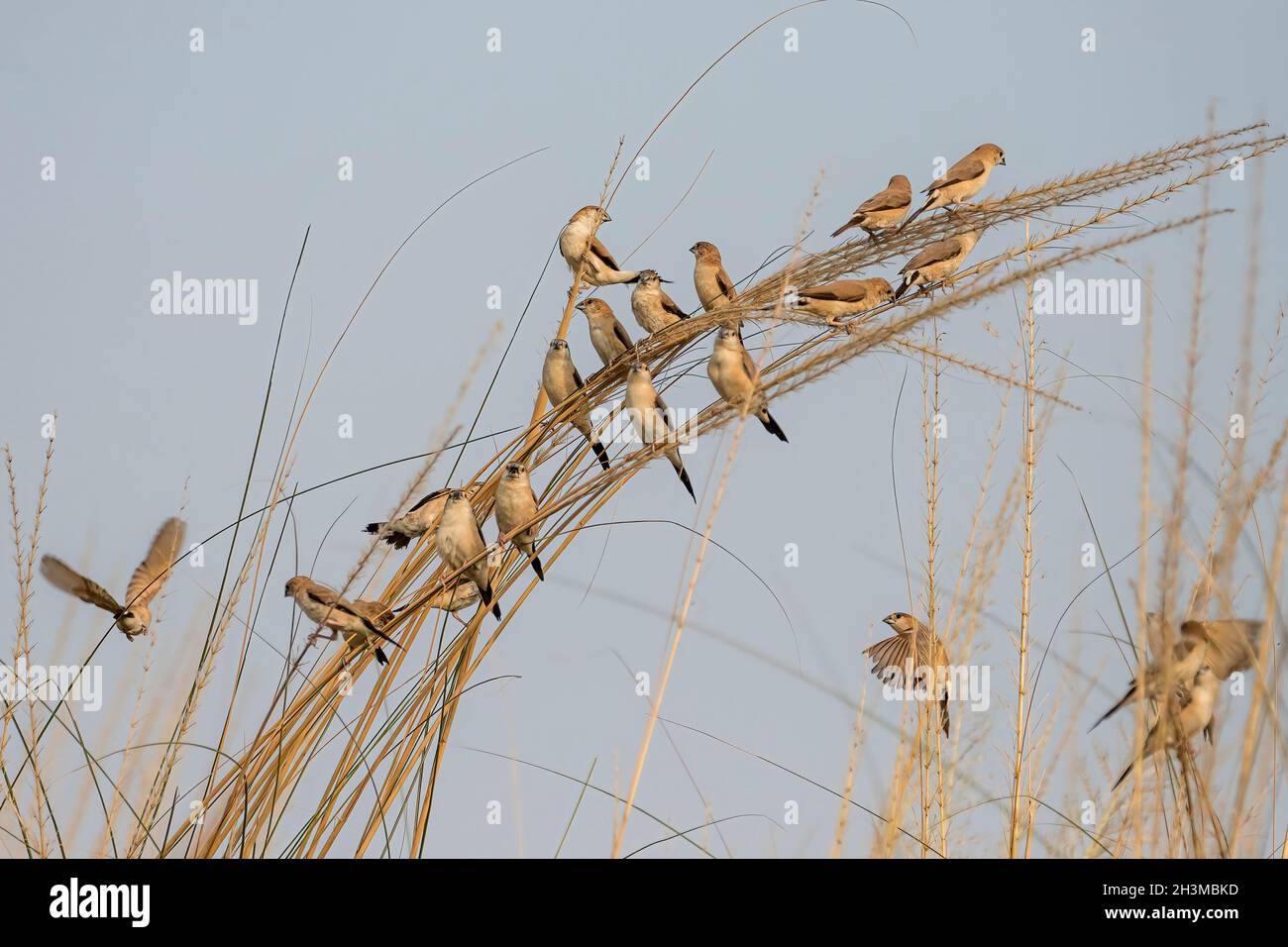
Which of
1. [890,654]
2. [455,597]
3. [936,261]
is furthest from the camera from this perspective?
[936,261]

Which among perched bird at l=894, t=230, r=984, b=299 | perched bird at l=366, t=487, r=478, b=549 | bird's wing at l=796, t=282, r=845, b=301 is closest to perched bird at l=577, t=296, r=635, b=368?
bird's wing at l=796, t=282, r=845, b=301

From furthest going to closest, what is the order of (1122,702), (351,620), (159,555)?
(159,555) → (351,620) → (1122,702)

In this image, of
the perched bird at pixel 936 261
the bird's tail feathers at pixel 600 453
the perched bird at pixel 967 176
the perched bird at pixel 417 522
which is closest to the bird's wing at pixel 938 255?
the perched bird at pixel 936 261

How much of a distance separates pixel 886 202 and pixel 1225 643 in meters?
3.23

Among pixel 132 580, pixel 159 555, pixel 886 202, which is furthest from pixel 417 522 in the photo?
pixel 886 202

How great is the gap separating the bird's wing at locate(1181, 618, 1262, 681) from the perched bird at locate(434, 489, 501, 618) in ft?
4.30

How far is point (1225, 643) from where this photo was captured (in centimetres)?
215

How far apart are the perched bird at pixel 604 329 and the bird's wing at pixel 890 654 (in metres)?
1.38

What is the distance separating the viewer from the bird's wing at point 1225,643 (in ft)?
6.86

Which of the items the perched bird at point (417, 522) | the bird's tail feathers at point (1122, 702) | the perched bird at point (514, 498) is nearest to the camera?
the bird's tail feathers at point (1122, 702)

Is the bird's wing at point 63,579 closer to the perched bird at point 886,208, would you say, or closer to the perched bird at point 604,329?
the perched bird at point 604,329

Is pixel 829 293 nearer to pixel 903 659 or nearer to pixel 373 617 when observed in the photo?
pixel 903 659
